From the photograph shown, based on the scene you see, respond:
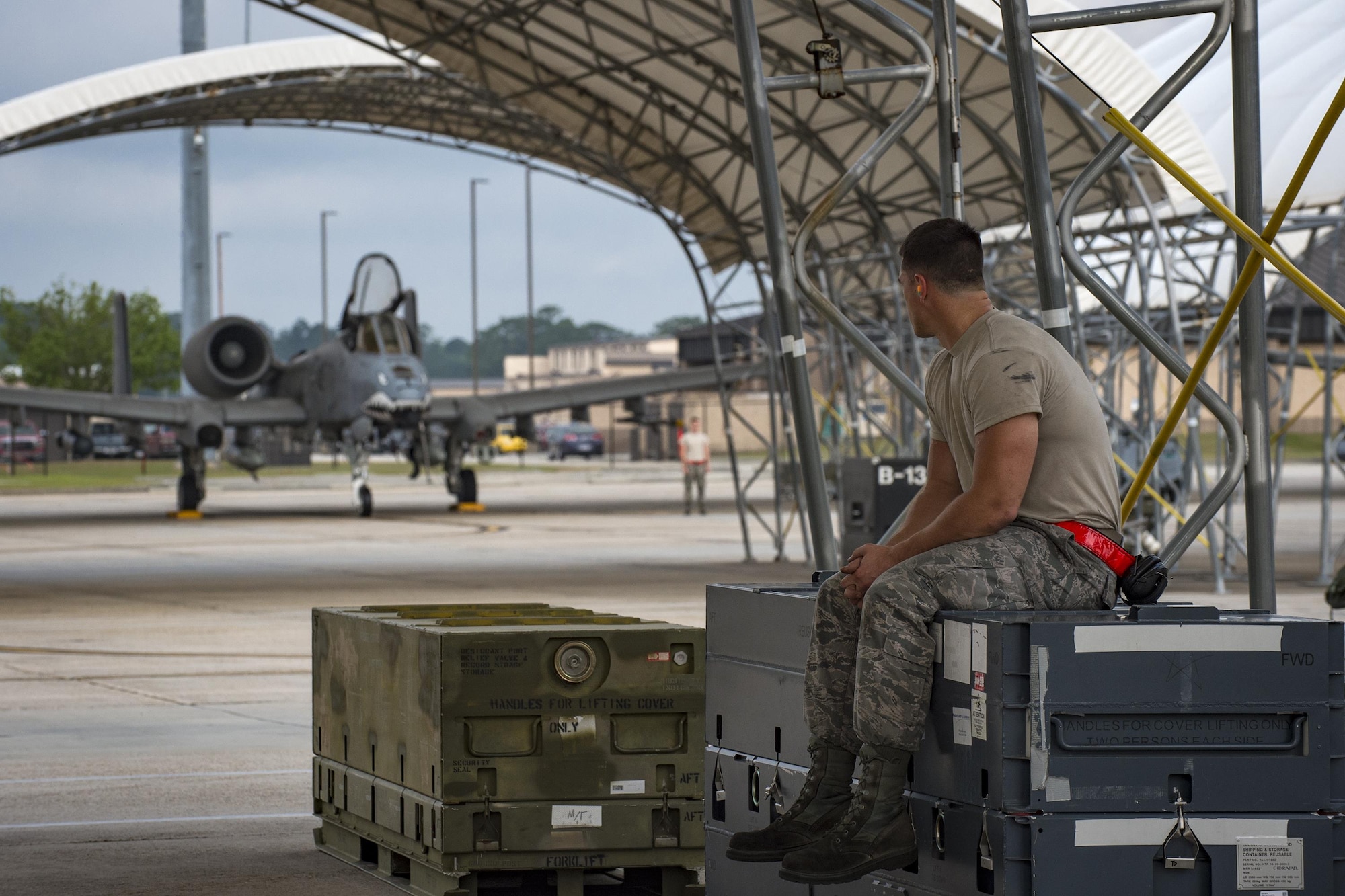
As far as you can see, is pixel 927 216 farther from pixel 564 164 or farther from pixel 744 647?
pixel 744 647

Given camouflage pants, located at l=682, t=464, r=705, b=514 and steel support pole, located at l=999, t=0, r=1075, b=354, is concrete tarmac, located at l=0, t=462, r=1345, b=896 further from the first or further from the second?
steel support pole, located at l=999, t=0, r=1075, b=354

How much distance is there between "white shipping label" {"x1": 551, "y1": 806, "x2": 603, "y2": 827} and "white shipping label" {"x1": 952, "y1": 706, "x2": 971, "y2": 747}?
6.87 feet

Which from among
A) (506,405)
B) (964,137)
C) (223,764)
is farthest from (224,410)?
(223,764)

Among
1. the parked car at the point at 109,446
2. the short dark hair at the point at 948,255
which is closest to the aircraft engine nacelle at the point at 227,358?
the short dark hair at the point at 948,255

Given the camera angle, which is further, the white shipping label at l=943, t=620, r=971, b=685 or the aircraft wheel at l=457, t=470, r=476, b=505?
the aircraft wheel at l=457, t=470, r=476, b=505

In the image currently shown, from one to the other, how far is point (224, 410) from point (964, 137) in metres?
20.4

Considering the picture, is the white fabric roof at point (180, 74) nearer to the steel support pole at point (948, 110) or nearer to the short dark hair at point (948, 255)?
the steel support pole at point (948, 110)

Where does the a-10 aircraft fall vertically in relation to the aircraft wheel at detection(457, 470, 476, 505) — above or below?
above

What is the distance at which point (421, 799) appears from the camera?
20.0 ft

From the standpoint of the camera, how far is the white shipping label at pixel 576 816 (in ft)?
19.8

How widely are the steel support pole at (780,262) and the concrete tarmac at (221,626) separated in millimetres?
3110

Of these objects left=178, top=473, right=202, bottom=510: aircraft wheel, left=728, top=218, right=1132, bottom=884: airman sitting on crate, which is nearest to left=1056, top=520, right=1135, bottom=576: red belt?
left=728, top=218, right=1132, bottom=884: airman sitting on crate

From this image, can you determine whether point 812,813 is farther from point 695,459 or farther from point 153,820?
point 695,459

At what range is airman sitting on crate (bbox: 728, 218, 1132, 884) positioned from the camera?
14.5 feet
